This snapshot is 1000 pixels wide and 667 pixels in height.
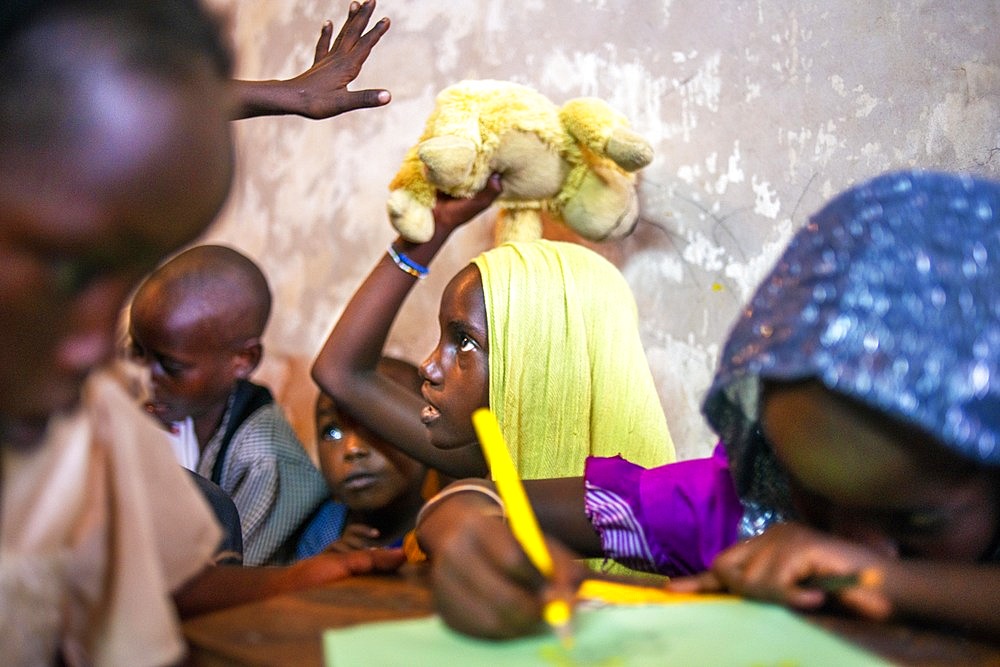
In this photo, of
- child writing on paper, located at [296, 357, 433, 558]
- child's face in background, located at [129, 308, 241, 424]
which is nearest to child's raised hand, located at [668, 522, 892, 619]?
child writing on paper, located at [296, 357, 433, 558]

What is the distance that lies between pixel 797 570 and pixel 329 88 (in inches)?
48.3

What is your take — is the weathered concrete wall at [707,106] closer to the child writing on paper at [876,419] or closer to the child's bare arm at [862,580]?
the child writing on paper at [876,419]

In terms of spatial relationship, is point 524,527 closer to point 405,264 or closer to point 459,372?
point 459,372

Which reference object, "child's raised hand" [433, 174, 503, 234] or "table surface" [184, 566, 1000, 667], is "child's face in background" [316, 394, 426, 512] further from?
"table surface" [184, 566, 1000, 667]

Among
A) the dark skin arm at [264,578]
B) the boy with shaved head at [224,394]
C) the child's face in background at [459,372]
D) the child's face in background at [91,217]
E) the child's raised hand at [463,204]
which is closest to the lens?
the child's face in background at [91,217]

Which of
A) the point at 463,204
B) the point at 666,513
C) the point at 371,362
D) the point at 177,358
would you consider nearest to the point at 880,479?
the point at 666,513

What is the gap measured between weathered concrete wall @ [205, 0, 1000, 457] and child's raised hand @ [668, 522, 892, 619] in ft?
3.47

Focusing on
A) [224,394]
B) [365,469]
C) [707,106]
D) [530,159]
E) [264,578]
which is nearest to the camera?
[264,578]

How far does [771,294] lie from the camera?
86cm

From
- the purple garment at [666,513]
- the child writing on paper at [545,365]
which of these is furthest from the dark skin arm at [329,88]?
the purple garment at [666,513]

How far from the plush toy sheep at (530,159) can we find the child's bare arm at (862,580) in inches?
38.6

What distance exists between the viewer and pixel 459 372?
5.32 feet

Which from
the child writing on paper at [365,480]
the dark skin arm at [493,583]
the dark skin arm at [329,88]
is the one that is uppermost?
the dark skin arm at [329,88]

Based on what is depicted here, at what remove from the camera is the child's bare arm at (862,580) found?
0.75m
